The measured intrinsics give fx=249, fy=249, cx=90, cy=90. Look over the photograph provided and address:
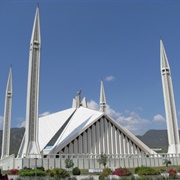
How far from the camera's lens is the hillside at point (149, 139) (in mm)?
84287

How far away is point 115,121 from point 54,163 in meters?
11.0

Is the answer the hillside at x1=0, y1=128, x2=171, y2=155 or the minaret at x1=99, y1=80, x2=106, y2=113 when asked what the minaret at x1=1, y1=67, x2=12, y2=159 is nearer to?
the minaret at x1=99, y1=80, x2=106, y2=113

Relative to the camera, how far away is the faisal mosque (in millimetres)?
24359

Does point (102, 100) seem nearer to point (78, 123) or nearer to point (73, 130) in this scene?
point (78, 123)

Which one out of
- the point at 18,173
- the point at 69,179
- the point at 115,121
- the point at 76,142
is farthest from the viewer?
the point at 115,121

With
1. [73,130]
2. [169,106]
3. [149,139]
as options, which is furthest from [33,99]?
[149,139]

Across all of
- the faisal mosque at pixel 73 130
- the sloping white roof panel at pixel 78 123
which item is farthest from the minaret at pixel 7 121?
the sloping white roof panel at pixel 78 123

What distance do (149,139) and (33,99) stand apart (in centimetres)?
11794

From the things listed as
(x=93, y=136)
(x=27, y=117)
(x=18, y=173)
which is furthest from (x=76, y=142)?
(x=18, y=173)

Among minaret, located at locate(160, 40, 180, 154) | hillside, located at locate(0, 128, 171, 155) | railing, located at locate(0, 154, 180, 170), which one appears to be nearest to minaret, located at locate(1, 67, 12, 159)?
railing, located at locate(0, 154, 180, 170)

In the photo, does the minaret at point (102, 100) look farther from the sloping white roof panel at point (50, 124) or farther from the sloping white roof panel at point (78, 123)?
the sloping white roof panel at point (50, 124)

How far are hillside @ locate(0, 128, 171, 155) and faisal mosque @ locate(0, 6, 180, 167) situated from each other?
1027 inches

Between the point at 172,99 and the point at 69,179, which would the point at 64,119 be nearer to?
the point at 172,99

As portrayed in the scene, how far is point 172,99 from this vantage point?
32.0 meters
